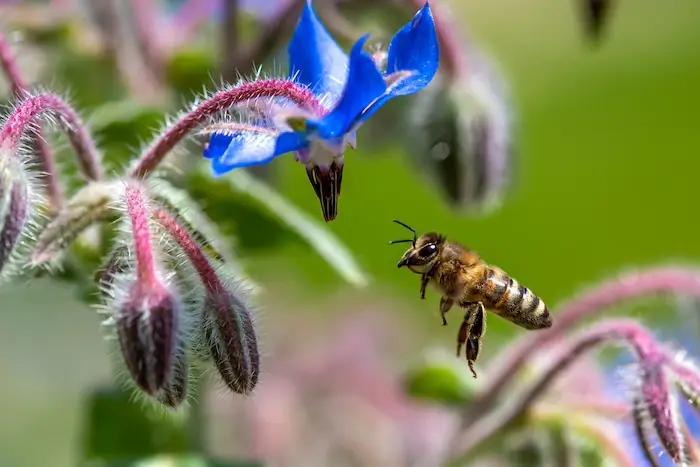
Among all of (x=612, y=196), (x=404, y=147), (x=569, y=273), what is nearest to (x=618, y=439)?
(x=404, y=147)

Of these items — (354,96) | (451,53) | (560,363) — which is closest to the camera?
(354,96)

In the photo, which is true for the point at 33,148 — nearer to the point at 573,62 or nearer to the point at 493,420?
the point at 493,420

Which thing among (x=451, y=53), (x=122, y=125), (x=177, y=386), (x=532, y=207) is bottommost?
(x=177, y=386)

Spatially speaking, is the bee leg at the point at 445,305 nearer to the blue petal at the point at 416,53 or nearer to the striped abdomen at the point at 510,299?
the striped abdomen at the point at 510,299

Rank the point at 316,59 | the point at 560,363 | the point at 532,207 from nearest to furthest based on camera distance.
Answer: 1. the point at 316,59
2. the point at 560,363
3. the point at 532,207

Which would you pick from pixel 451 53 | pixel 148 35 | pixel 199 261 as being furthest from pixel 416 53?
pixel 148 35

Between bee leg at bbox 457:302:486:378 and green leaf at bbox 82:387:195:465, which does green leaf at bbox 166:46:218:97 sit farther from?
bee leg at bbox 457:302:486:378

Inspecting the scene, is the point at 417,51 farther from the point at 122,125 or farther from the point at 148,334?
the point at 122,125

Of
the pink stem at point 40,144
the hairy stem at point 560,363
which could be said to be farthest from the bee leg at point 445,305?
the pink stem at point 40,144
